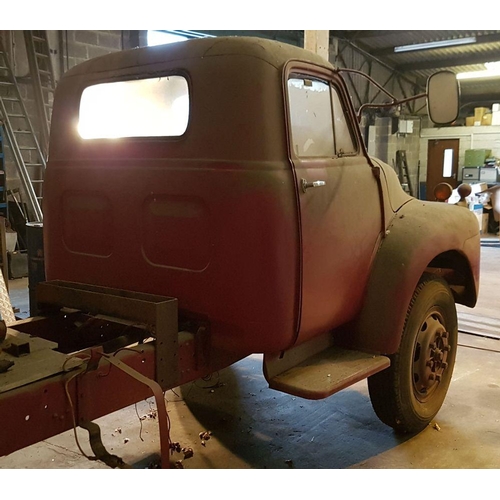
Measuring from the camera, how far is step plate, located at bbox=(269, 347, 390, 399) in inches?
101

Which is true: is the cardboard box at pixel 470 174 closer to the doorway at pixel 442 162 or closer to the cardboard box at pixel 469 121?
the doorway at pixel 442 162

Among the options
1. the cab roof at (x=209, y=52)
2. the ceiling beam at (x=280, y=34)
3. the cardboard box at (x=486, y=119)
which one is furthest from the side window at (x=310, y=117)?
the cardboard box at (x=486, y=119)

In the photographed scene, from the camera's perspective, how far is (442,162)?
18438 millimetres

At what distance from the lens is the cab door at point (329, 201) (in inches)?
101

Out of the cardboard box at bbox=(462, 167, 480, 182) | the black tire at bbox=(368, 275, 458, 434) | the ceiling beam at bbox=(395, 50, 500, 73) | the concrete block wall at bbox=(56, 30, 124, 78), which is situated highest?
the ceiling beam at bbox=(395, 50, 500, 73)

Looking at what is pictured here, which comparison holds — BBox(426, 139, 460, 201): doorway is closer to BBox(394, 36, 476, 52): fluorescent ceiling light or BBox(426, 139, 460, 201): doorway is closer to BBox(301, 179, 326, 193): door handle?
BBox(394, 36, 476, 52): fluorescent ceiling light

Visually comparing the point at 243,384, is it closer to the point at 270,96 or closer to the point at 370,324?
the point at 370,324

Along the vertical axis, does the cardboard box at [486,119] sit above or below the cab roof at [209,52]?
above

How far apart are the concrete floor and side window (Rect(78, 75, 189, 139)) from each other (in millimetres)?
1790

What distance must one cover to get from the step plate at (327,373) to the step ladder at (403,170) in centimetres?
1545

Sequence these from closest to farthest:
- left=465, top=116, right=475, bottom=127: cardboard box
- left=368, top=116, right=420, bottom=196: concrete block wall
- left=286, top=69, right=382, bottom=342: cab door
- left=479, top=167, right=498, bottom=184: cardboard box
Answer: left=286, top=69, right=382, bottom=342: cab door
left=479, top=167, right=498, bottom=184: cardboard box
left=368, top=116, right=420, bottom=196: concrete block wall
left=465, top=116, right=475, bottom=127: cardboard box

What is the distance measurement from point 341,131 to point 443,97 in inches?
22.6

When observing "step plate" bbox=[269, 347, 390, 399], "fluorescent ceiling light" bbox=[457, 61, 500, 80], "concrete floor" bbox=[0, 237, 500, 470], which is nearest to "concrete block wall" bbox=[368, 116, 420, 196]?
"fluorescent ceiling light" bbox=[457, 61, 500, 80]

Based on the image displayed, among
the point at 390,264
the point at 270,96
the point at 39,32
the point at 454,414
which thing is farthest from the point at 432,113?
the point at 39,32
